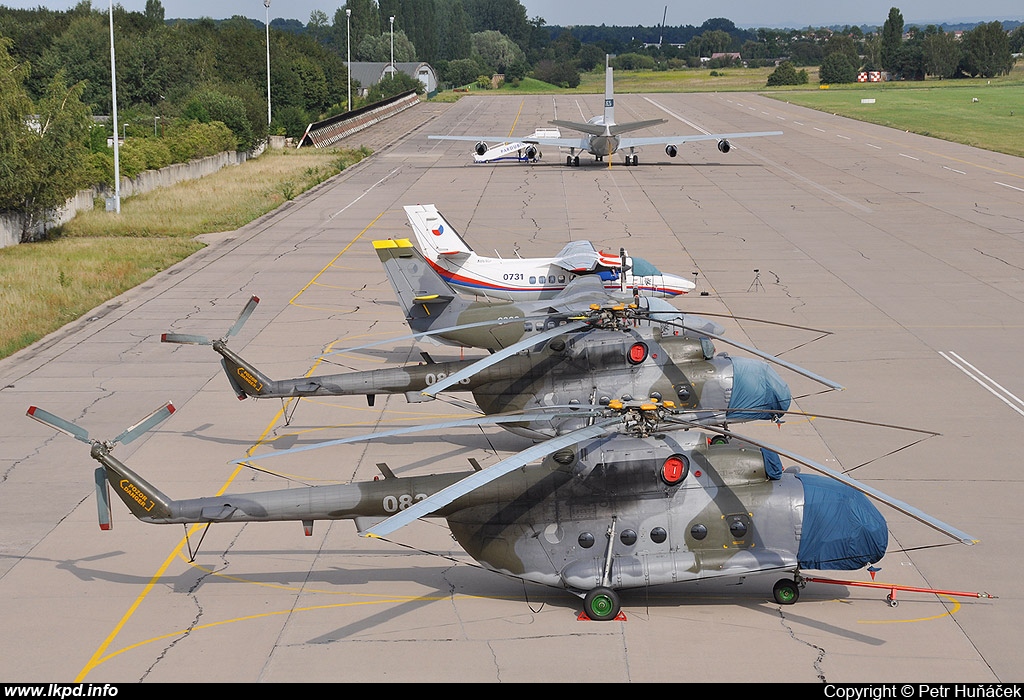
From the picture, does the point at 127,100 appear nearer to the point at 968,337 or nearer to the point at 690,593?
the point at 968,337

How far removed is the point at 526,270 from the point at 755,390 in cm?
1122

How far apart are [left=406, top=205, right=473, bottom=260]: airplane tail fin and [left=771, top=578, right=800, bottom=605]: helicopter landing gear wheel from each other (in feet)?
60.9

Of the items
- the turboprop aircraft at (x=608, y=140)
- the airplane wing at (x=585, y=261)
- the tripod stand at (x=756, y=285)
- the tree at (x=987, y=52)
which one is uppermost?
the tree at (x=987, y=52)

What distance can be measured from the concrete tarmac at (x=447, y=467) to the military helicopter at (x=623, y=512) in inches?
33.9

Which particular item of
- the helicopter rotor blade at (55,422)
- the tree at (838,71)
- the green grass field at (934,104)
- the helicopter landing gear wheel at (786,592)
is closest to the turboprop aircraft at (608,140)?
the green grass field at (934,104)

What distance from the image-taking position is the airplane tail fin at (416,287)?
28.5 meters

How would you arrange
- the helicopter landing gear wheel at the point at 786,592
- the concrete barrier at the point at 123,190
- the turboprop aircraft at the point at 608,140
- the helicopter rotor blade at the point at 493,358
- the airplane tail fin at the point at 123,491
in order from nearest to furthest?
the helicopter rotor blade at the point at 493,358, the airplane tail fin at the point at 123,491, the helicopter landing gear wheel at the point at 786,592, the concrete barrier at the point at 123,190, the turboprop aircraft at the point at 608,140

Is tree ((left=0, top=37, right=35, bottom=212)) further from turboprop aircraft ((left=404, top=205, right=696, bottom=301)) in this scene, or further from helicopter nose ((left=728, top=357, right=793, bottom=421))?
helicopter nose ((left=728, top=357, right=793, bottom=421))

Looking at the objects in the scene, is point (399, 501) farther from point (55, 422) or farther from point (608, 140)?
point (608, 140)

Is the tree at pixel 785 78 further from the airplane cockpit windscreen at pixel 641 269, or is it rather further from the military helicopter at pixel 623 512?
the military helicopter at pixel 623 512

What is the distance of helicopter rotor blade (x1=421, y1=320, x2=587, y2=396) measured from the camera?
55.1 feet

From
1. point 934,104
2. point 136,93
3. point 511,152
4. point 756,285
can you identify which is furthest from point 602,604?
point 934,104

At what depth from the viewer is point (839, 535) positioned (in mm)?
16906

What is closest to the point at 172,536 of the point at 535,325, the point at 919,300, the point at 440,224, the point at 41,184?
the point at 535,325
